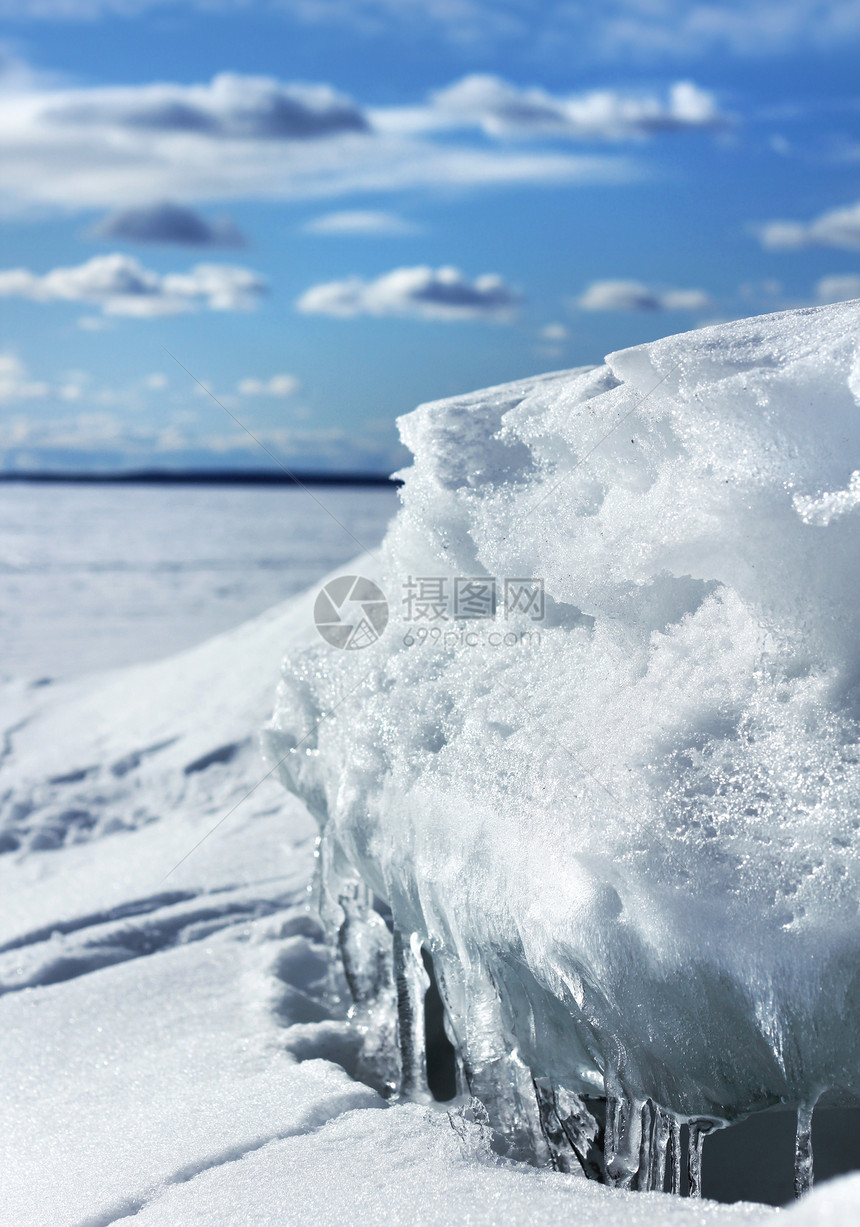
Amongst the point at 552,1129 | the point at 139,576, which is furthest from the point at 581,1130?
the point at 139,576

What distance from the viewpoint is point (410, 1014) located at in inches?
87.5

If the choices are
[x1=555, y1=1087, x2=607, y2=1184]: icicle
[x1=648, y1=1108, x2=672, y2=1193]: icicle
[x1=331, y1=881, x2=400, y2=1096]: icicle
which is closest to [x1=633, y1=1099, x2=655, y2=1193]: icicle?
[x1=648, y1=1108, x2=672, y2=1193]: icicle

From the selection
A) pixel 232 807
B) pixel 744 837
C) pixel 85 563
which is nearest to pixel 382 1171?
pixel 744 837

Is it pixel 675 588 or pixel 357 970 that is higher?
pixel 675 588

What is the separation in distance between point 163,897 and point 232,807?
73 cm

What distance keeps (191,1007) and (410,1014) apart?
0.68 meters

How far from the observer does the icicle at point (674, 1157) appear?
5.44 feet

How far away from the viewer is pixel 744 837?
4.85 feet

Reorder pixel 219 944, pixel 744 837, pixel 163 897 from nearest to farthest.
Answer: pixel 744 837, pixel 219 944, pixel 163 897

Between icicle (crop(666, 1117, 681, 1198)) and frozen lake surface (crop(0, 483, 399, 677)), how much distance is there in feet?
20.2

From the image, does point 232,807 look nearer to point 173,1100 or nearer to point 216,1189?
point 173,1100

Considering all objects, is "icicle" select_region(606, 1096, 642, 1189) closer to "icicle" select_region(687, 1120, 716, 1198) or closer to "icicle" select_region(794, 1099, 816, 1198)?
"icicle" select_region(687, 1120, 716, 1198)

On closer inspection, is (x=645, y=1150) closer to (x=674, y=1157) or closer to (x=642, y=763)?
(x=674, y=1157)

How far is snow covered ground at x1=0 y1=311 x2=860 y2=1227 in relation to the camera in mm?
1496
